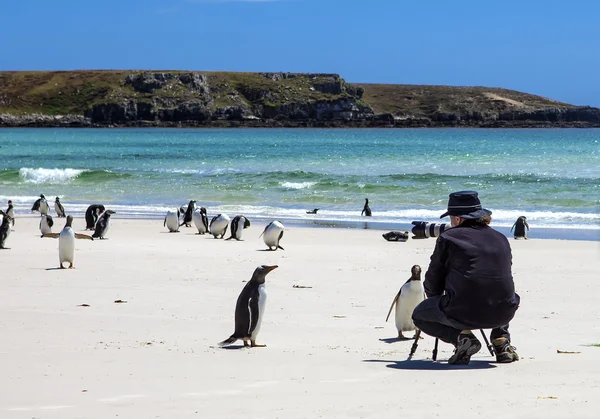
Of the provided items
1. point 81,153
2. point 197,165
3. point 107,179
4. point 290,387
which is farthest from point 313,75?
point 290,387

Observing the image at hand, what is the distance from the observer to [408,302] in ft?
25.5

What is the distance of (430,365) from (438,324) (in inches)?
10.1

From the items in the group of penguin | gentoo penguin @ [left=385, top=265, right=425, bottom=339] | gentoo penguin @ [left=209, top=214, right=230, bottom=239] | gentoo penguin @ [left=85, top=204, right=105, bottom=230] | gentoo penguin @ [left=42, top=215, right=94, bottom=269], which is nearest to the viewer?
gentoo penguin @ [left=385, top=265, right=425, bottom=339]

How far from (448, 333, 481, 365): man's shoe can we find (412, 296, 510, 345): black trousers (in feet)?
0.14

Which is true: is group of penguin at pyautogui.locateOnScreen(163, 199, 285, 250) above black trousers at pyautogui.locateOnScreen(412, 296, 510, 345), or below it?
below

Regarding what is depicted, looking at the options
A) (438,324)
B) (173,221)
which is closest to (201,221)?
(173,221)

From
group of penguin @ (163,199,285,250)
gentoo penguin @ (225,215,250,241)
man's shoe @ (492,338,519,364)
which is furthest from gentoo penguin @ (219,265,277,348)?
gentoo penguin @ (225,215,250,241)

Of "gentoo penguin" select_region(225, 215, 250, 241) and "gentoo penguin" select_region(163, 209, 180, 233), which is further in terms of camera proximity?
"gentoo penguin" select_region(163, 209, 180, 233)

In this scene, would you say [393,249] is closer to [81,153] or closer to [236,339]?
[236,339]

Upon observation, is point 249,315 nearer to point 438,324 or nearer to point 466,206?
point 438,324

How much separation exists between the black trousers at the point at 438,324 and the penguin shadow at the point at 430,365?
0.16m

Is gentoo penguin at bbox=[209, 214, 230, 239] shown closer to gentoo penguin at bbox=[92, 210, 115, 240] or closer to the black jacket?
gentoo penguin at bbox=[92, 210, 115, 240]

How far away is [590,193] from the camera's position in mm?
30172

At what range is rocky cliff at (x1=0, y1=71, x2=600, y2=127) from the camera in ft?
Answer: 484
